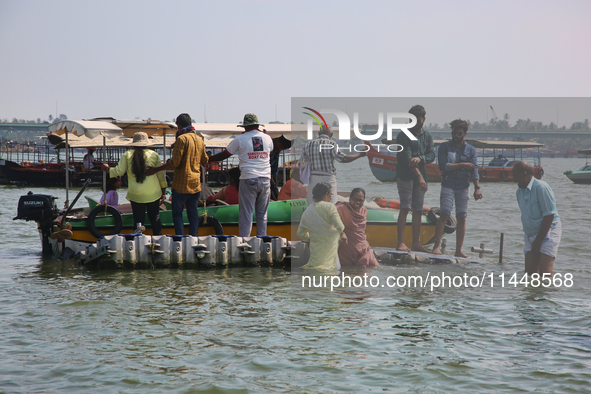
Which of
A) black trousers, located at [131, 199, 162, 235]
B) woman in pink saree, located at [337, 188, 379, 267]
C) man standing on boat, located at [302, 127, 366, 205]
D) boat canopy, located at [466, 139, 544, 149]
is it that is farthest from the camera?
black trousers, located at [131, 199, 162, 235]

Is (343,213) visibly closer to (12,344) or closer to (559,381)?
(559,381)

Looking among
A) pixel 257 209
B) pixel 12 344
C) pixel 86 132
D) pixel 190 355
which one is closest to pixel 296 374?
pixel 190 355

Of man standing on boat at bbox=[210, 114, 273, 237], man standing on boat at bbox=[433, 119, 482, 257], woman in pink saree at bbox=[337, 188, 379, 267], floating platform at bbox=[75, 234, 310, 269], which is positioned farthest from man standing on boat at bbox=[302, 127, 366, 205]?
man standing on boat at bbox=[433, 119, 482, 257]

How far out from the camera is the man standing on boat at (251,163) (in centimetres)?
788

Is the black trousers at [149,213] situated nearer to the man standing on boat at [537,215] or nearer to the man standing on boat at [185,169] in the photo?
the man standing on boat at [185,169]

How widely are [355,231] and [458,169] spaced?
1605 millimetres

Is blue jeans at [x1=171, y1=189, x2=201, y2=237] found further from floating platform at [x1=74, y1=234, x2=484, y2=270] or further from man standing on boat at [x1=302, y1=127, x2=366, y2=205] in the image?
man standing on boat at [x1=302, y1=127, x2=366, y2=205]

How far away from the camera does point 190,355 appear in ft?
15.4

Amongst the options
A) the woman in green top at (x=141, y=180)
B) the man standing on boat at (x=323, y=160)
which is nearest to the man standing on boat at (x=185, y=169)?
the woman in green top at (x=141, y=180)

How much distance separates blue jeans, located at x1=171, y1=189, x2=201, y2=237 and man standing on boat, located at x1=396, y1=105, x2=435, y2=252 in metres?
2.97

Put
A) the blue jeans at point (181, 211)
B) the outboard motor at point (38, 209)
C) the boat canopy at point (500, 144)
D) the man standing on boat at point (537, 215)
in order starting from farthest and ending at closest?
the outboard motor at point (38, 209)
the blue jeans at point (181, 211)
the boat canopy at point (500, 144)
the man standing on boat at point (537, 215)

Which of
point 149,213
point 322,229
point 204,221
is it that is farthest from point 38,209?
point 322,229

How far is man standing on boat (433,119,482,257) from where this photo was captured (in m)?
7.36

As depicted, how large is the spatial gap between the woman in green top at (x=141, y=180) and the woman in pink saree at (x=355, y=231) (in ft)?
9.31
